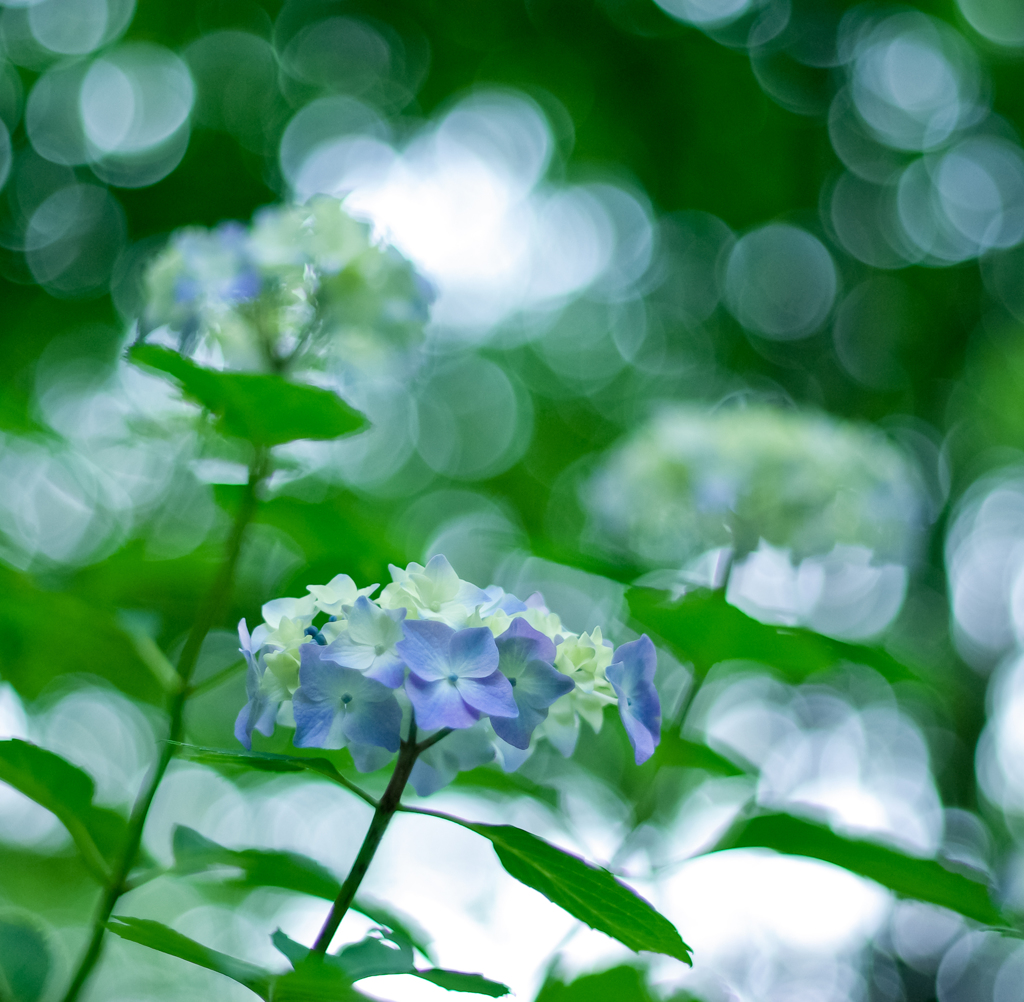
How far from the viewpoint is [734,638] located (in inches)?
54.2

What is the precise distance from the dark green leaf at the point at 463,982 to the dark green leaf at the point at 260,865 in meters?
0.33

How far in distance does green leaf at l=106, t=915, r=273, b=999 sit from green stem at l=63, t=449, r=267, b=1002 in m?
0.15

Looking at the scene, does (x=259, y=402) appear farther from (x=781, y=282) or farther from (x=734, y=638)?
(x=781, y=282)

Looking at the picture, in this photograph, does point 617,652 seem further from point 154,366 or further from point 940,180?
point 940,180

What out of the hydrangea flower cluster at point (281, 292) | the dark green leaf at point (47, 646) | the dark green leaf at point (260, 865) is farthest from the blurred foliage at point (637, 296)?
A: the dark green leaf at point (260, 865)

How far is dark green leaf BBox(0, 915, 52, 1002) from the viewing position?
996 mm

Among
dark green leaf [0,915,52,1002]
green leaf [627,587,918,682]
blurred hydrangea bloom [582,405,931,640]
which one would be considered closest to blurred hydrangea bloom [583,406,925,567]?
blurred hydrangea bloom [582,405,931,640]

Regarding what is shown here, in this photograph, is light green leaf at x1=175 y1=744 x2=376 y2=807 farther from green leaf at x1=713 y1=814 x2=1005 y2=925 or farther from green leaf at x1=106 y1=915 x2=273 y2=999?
green leaf at x1=713 y1=814 x2=1005 y2=925

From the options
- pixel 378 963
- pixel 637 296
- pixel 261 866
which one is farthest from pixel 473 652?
pixel 637 296

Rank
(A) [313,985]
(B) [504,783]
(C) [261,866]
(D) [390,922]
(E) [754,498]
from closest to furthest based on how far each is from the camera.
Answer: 1. (A) [313,985]
2. (D) [390,922]
3. (C) [261,866]
4. (B) [504,783]
5. (E) [754,498]

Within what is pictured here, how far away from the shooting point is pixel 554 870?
77 centimetres

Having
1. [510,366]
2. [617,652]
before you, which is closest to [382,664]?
[617,652]

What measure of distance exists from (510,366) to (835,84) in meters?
2.91

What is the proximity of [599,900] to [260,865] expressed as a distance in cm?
49
